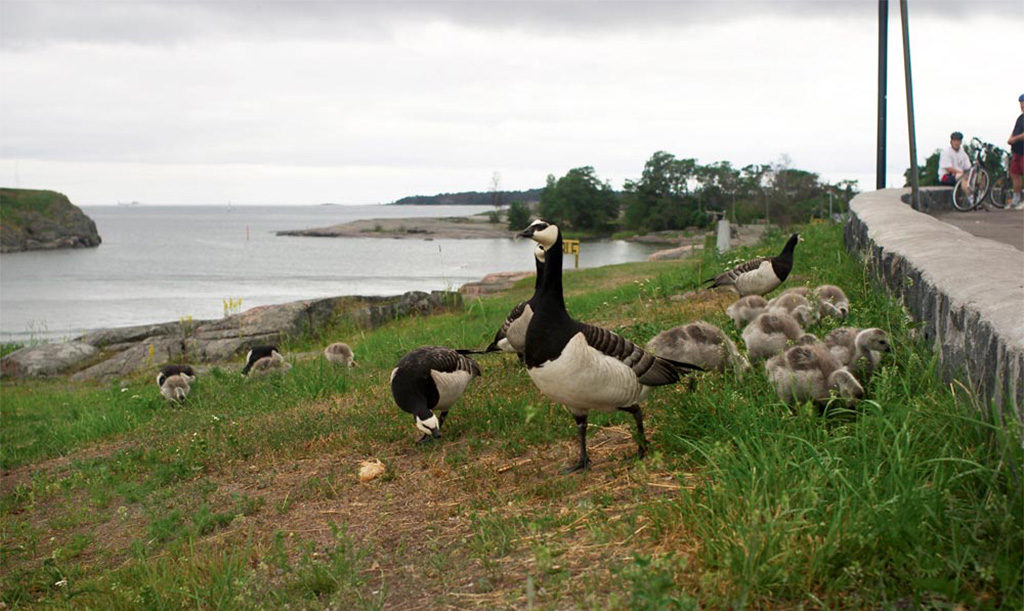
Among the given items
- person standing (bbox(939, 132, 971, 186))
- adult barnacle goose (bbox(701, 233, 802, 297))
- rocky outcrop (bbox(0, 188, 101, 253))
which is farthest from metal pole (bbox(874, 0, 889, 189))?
rocky outcrop (bbox(0, 188, 101, 253))

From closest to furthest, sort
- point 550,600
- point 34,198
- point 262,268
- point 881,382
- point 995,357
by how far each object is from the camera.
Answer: point 550,600 → point 995,357 → point 881,382 → point 262,268 → point 34,198

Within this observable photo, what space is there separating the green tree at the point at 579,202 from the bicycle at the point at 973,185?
9172 centimetres

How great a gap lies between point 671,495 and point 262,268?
3159 inches

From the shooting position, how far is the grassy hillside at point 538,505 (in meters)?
3.64

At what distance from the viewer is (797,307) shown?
8.71 m

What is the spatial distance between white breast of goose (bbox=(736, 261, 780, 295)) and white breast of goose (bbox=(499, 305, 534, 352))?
11.8 ft

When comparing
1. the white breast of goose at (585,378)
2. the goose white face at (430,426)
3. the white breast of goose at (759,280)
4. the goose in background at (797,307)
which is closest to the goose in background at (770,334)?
the goose in background at (797,307)

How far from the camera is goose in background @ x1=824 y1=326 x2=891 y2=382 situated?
6410 millimetres

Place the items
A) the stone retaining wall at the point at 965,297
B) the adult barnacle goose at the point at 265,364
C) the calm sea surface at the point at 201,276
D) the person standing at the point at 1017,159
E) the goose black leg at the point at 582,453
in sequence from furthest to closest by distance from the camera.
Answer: the calm sea surface at the point at 201,276 → the person standing at the point at 1017,159 → the adult barnacle goose at the point at 265,364 → the goose black leg at the point at 582,453 → the stone retaining wall at the point at 965,297

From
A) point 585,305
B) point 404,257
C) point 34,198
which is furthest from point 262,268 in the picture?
point 585,305

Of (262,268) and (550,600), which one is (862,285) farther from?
(262,268)

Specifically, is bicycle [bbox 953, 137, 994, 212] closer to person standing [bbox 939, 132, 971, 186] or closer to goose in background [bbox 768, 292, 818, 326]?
person standing [bbox 939, 132, 971, 186]

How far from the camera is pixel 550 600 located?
3.95m

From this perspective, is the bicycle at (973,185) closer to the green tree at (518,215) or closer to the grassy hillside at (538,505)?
the grassy hillside at (538,505)
